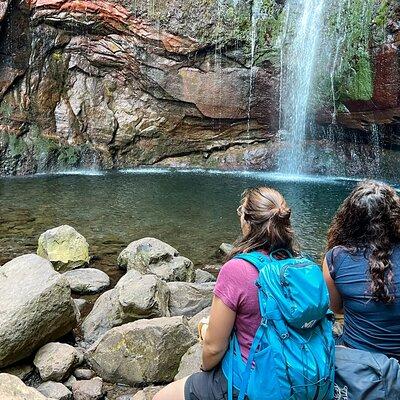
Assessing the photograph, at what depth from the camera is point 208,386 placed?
2.60 metres

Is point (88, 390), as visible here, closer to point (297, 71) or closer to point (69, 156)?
point (69, 156)

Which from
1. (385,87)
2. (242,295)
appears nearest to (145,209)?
(242,295)

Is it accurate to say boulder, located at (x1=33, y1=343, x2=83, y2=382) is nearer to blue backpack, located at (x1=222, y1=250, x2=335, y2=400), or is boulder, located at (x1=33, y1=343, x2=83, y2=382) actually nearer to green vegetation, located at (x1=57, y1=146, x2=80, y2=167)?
blue backpack, located at (x1=222, y1=250, x2=335, y2=400)

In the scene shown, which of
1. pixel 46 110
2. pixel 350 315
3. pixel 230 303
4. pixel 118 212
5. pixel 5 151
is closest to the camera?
pixel 230 303

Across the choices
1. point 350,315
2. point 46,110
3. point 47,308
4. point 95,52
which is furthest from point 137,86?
point 350,315

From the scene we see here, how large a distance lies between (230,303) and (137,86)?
66.9 feet

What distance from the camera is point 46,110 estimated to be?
21062 mm

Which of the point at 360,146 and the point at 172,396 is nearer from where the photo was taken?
the point at 172,396

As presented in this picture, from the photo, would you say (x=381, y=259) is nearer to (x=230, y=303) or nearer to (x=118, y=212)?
(x=230, y=303)

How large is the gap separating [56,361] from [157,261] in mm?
3323

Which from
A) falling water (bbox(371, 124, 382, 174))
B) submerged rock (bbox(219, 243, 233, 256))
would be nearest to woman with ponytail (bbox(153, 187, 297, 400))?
submerged rock (bbox(219, 243, 233, 256))

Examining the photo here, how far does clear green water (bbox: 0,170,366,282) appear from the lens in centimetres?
976

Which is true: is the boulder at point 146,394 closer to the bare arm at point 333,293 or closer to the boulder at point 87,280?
the bare arm at point 333,293

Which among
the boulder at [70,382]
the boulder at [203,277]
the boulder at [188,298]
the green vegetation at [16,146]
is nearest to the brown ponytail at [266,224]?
the boulder at [70,382]
